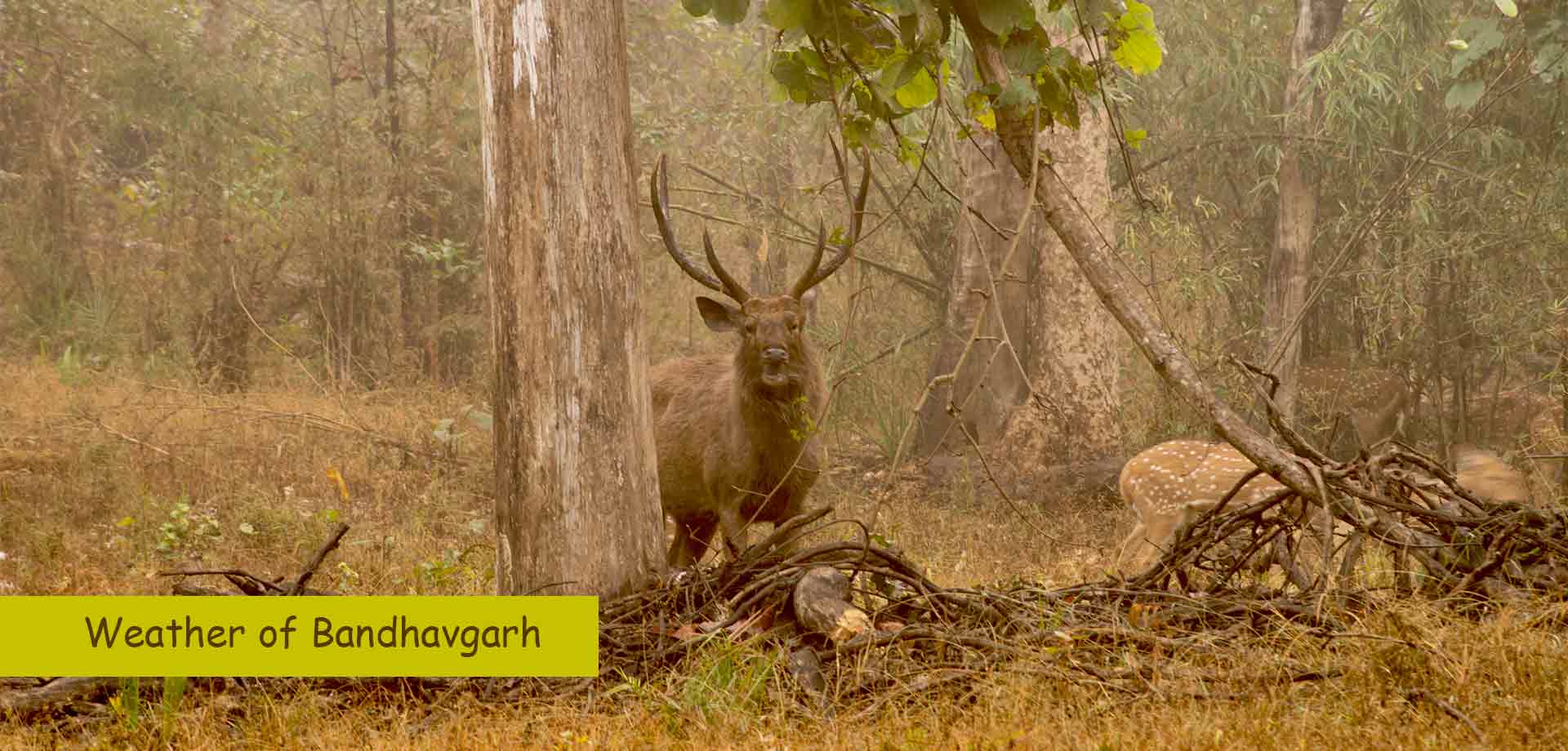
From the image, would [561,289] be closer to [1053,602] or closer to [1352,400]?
[1053,602]

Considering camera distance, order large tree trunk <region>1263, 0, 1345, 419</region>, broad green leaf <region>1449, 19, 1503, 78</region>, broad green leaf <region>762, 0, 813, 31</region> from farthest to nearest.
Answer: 1. large tree trunk <region>1263, 0, 1345, 419</region>
2. broad green leaf <region>1449, 19, 1503, 78</region>
3. broad green leaf <region>762, 0, 813, 31</region>

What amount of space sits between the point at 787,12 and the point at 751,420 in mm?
2473

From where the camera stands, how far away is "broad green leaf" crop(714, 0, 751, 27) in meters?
4.93

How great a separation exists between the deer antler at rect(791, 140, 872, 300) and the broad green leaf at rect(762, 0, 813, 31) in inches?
17.2

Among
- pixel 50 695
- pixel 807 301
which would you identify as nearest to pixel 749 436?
pixel 807 301

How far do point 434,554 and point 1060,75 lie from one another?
170 inches

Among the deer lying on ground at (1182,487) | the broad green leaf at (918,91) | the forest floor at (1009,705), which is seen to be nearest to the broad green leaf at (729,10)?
the broad green leaf at (918,91)

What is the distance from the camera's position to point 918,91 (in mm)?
5676

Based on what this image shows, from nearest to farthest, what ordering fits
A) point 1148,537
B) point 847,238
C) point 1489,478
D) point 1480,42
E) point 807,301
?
point 847,238, point 807,301, point 1148,537, point 1489,478, point 1480,42

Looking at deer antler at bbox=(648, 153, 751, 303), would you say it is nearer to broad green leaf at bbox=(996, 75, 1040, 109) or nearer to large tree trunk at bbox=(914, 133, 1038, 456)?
broad green leaf at bbox=(996, 75, 1040, 109)

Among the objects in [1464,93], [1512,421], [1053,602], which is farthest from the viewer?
[1512,421]

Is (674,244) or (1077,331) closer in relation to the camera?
(674,244)

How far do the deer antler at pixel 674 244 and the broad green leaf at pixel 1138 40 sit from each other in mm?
1698

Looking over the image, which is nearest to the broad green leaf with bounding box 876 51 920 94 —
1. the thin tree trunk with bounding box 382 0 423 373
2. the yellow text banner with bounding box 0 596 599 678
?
the yellow text banner with bounding box 0 596 599 678
